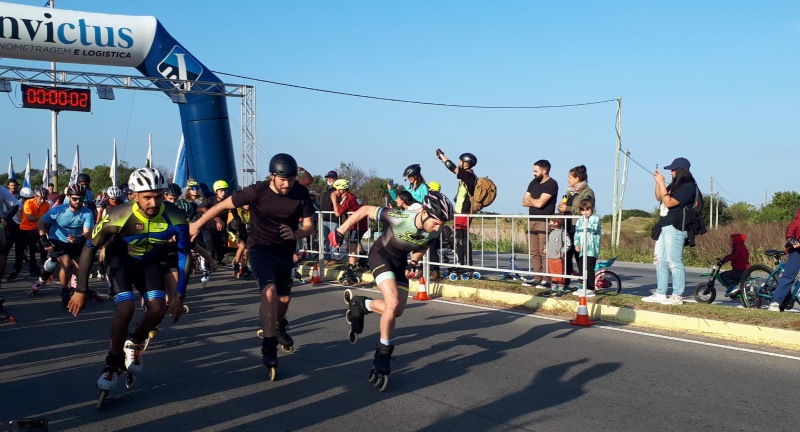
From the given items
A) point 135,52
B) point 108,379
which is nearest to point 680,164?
point 108,379

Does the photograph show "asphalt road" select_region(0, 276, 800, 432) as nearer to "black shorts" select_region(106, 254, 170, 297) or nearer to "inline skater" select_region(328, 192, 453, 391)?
"inline skater" select_region(328, 192, 453, 391)

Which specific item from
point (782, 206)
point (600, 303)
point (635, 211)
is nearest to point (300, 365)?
point (600, 303)

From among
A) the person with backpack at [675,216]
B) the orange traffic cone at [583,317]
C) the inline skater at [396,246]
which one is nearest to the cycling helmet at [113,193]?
the inline skater at [396,246]

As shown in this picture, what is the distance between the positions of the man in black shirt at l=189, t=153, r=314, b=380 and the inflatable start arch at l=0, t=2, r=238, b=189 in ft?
53.5

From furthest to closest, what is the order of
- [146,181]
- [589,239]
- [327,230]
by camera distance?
[327,230] → [589,239] → [146,181]

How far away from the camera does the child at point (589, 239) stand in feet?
39.8

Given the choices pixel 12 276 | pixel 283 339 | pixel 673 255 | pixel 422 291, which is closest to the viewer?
pixel 283 339

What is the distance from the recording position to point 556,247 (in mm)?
12367

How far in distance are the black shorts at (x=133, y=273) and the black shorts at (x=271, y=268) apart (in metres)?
1.26

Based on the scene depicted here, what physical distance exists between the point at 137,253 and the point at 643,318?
6891 millimetres

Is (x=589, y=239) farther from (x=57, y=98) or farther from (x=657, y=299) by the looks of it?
(x=57, y=98)

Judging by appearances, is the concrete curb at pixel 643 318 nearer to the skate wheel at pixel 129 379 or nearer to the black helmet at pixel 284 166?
the black helmet at pixel 284 166

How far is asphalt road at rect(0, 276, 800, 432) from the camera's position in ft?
19.8

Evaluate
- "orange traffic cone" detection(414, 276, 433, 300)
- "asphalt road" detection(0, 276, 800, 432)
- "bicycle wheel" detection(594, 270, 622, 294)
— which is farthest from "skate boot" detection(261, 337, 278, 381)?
"bicycle wheel" detection(594, 270, 622, 294)
